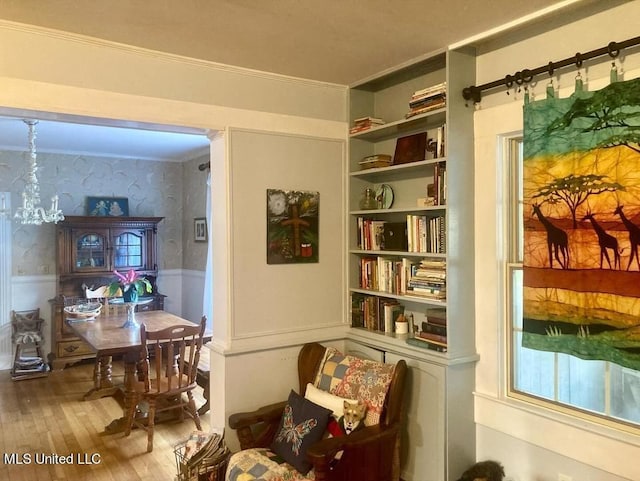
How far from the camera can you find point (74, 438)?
3.94 m

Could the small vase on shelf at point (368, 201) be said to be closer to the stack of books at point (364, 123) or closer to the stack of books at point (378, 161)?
the stack of books at point (378, 161)

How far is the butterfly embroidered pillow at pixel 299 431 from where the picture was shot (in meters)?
2.48

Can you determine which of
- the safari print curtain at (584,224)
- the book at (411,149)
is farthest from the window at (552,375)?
the book at (411,149)

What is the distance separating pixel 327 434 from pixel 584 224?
1.64 m

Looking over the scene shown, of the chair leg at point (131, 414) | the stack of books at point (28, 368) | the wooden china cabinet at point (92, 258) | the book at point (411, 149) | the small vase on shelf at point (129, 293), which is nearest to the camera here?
the book at point (411, 149)

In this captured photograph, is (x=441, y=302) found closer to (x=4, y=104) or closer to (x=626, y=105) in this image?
(x=626, y=105)

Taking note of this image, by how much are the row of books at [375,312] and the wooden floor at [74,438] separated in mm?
1670

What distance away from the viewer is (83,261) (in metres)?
6.18

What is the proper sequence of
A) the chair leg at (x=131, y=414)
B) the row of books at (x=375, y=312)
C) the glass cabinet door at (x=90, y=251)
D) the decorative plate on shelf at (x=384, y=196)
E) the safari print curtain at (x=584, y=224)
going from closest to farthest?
the safari print curtain at (x=584, y=224) < the row of books at (x=375, y=312) < the decorative plate on shelf at (x=384, y=196) < the chair leg at (x=131, y=414) < the glass cabinet door at (x=90, y=251)

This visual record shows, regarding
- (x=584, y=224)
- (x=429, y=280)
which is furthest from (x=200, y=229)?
(x=584, y=224)

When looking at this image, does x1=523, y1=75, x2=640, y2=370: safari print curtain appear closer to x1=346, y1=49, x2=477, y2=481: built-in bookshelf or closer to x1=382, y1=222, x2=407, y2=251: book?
x1=346, y1=49, x2=477, y2=481: built-in bookshelf

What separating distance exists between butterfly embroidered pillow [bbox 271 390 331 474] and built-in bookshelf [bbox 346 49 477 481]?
0.58 metres

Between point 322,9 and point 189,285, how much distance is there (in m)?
5.35

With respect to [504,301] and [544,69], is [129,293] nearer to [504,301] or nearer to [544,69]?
[504,301]
